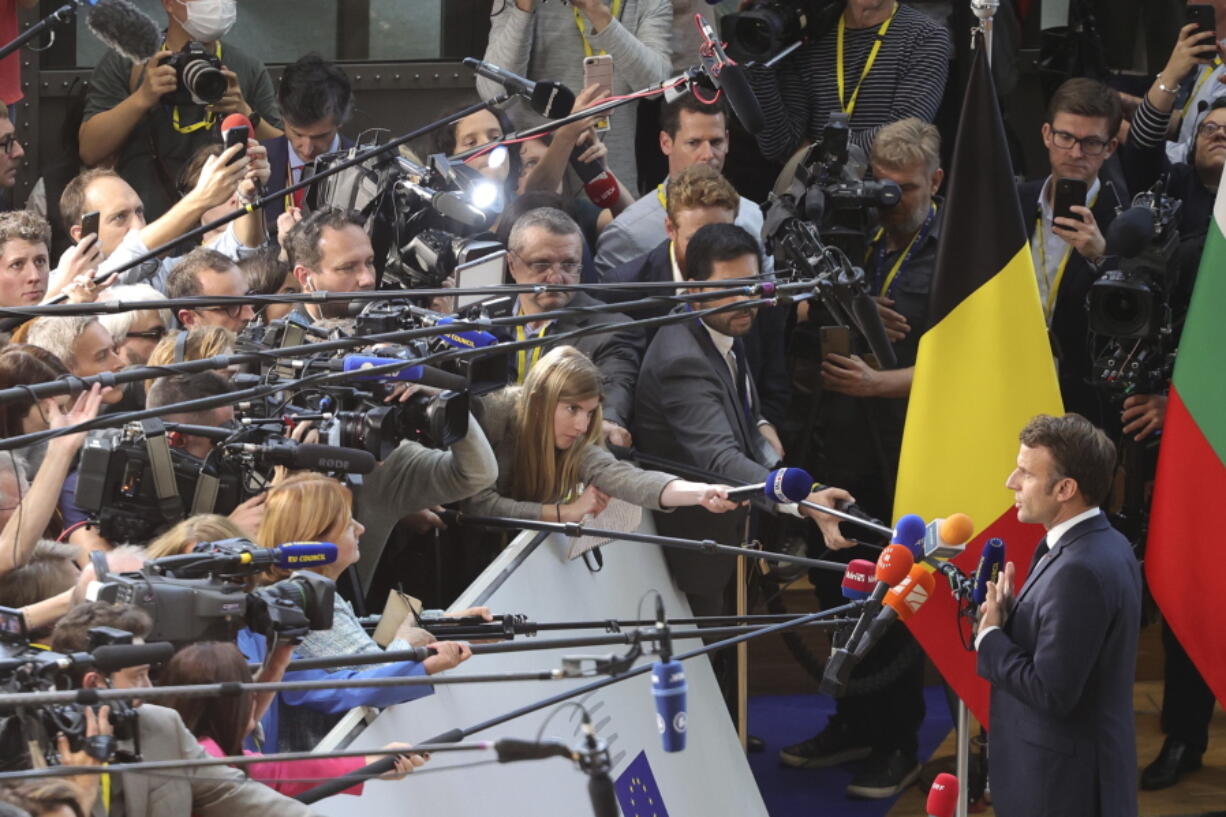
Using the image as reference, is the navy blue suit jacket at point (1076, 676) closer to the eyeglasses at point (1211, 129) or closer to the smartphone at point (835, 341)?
the smartphone at point (835, 341)

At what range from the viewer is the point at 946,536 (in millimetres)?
3580

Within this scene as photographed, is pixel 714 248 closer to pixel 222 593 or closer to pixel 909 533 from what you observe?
pixel 909 533

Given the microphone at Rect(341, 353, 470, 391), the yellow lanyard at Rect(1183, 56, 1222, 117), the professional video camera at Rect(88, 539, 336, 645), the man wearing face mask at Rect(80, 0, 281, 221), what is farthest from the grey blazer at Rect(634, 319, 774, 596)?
the professional video camera at Rect(88, 539, 336, 645)

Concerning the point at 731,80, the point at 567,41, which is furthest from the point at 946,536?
the point at 567,41

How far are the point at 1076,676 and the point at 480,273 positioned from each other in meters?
1.70

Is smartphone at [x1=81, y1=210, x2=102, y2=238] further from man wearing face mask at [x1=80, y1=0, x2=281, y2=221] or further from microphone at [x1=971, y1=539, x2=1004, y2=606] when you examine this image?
microphone at [x1=971, y1=539, x2=1004, y2=606]

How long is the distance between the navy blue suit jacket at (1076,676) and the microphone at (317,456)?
178cm

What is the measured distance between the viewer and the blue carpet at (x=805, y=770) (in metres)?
6.06

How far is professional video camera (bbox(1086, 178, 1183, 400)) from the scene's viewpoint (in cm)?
550

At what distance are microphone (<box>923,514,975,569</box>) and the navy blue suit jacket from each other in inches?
32.6

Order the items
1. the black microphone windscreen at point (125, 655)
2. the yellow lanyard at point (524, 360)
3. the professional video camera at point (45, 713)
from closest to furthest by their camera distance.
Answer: the black microphone windscreen at point (125, 655) < the professional video camera at point (45, 713) < the yellow lanyard at point (524, 360)

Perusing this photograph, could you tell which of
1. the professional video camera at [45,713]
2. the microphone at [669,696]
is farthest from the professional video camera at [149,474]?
the microphone at [669,696]

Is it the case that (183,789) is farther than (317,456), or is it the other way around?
(317,456)

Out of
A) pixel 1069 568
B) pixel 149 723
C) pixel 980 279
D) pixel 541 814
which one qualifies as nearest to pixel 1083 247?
pixel 980 279
